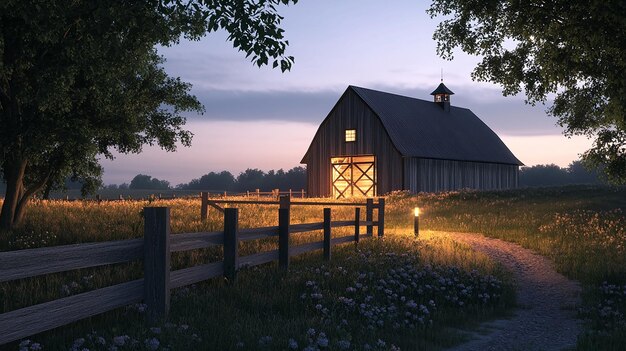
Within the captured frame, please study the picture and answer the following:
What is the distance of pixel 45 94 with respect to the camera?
16.2 m

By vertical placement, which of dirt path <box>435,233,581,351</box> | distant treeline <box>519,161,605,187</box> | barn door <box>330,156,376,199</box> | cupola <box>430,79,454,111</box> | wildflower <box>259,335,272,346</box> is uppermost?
cupola <box>430,79,454,111</box>

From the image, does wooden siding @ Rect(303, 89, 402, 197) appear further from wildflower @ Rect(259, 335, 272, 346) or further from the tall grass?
wildflower @ Rect(259, 335, 272, 346)

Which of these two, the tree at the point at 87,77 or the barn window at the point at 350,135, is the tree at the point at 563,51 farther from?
the barn window at the point at 350,135

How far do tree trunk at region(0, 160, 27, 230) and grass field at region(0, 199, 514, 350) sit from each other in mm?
4386

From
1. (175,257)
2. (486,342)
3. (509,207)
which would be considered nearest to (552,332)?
(486,342)

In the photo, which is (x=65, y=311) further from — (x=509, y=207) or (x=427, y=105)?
(x=427, y=105)

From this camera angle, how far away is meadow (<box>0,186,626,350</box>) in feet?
23.9

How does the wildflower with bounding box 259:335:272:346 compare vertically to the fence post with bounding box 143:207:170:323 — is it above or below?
below

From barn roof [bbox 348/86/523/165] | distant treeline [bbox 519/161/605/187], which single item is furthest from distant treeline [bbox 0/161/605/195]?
barn roof [bbox 348/86/523/165]

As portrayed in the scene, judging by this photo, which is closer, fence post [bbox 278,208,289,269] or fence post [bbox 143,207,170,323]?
fence post [bbox 143,207,170,323]

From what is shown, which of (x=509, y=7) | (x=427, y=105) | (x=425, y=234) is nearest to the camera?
(x=509, y=7)

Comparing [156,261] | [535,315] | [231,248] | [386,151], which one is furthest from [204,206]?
[386,151]

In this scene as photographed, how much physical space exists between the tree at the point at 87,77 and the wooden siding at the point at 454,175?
2450 cm

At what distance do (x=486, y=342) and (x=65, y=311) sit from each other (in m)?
5.86
